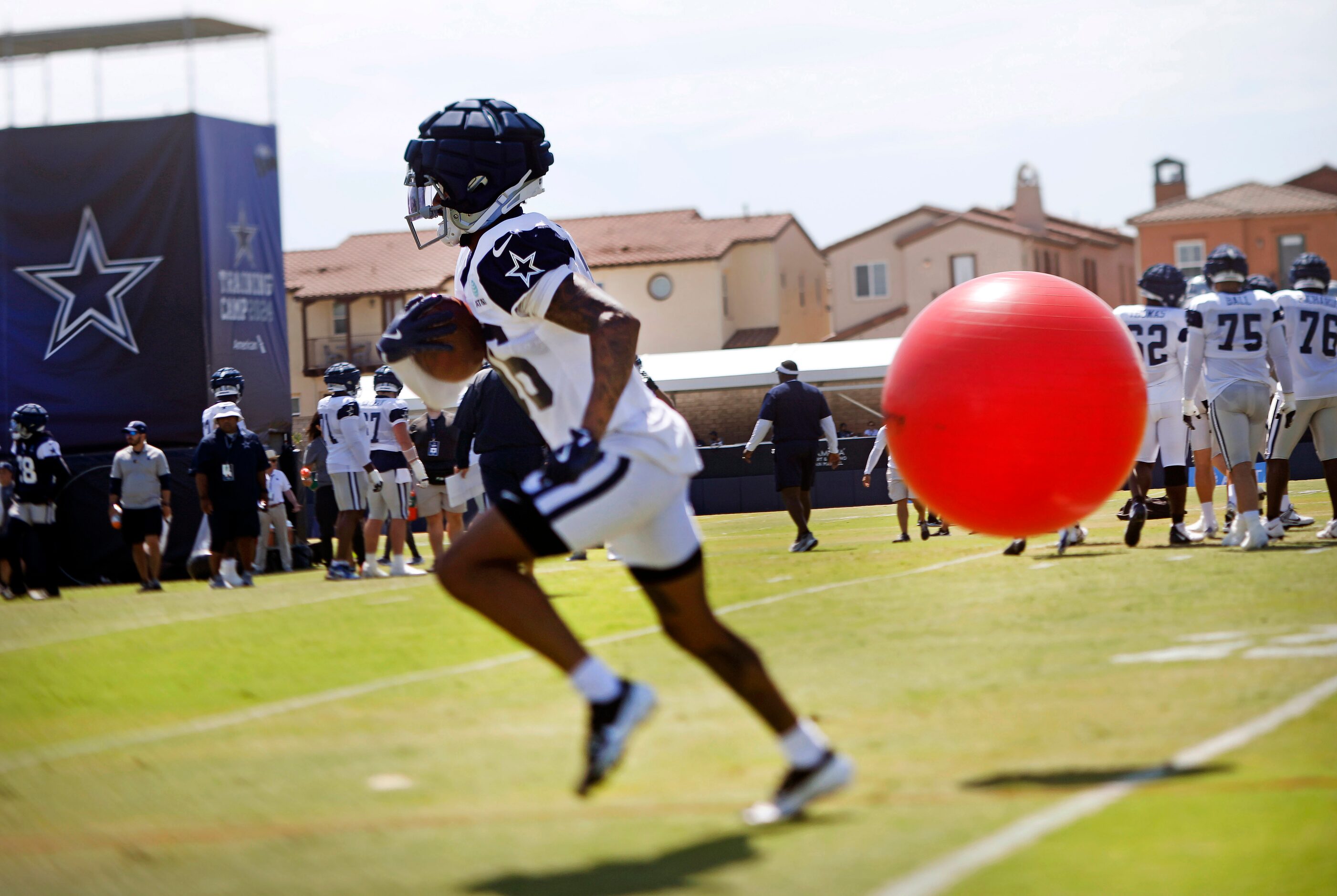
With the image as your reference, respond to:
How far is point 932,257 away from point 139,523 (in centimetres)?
4914

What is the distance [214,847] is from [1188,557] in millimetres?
9055

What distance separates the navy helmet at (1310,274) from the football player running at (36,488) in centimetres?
1299

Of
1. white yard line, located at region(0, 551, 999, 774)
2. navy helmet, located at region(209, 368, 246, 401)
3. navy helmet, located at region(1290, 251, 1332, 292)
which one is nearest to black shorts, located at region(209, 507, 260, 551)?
navy helmet, located at region(209, 368, 246, 401)

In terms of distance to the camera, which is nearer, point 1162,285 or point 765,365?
point 1162,285

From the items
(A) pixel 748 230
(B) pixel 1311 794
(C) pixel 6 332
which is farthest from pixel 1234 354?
(A) pixel 748 230

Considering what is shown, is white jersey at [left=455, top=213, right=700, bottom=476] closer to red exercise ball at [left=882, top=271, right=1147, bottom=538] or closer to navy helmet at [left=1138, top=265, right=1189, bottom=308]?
red exercise ball at [left=882, top=271, right=1147, bottom=538]

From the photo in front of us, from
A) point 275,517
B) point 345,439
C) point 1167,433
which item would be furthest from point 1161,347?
point 275,517

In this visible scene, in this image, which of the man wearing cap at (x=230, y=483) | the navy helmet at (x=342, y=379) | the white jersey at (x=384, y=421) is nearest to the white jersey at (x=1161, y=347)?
the white jersey at (x=384, y=421)

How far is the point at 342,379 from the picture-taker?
55.9 ft

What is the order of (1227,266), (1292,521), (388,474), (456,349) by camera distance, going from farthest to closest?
(388,474) → (1292,521) → (1227,266) → (456,349)

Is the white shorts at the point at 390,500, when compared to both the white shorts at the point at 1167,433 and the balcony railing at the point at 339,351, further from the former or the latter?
the balcony railing at the point at 339,351

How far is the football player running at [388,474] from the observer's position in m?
16.2

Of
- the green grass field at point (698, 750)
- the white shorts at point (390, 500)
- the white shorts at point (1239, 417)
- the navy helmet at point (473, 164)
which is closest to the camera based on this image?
the green grass field at point (698, 750)

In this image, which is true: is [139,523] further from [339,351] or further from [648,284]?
[339,351]
